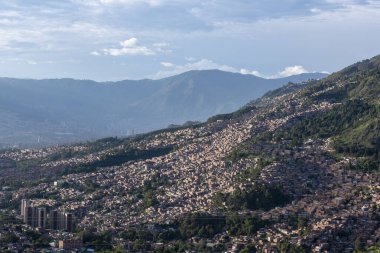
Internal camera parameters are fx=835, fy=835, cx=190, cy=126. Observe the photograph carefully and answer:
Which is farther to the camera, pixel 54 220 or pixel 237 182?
pixel 237 182

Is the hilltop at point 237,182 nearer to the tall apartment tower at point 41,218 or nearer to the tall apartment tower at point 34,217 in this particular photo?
the tall apartment tower at point 41,218

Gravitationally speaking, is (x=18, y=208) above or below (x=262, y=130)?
below

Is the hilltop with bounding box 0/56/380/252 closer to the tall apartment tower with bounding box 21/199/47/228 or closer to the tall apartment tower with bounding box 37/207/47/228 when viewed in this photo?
the tall apartment tower with bounding box 37/207/47/228

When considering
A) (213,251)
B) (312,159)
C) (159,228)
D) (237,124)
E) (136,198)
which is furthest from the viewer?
(237,124)

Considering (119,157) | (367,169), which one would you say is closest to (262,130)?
(119,157)

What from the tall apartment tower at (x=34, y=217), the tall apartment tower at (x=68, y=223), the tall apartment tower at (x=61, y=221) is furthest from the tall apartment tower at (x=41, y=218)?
the tall apartment tower at (x=68, y=223)

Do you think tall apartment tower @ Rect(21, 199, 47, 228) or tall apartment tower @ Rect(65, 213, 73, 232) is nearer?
tall apartment tower @ Rect(65, 213, 73, 232)

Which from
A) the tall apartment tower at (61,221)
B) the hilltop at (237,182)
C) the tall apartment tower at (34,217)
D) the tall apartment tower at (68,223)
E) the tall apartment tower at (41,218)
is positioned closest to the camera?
the hilltop at (237,182)

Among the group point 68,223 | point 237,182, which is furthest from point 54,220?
point 237,182

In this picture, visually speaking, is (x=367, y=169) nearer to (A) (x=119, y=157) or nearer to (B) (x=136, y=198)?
(B) (x=136, y=198)

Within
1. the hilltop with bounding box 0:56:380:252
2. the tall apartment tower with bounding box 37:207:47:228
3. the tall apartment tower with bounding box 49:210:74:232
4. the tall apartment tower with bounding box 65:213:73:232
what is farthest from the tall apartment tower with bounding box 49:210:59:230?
the hilltop with bounding box 0:56:380:252

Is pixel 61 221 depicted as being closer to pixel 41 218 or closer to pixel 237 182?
pixel 41 218
